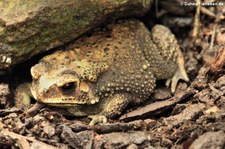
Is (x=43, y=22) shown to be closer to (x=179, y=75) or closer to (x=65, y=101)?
(x=65, y=101)

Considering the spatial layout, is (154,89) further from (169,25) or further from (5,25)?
(5,25)

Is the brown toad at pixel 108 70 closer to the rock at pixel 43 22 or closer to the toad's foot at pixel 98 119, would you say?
the toad's foot at pixel 98 119

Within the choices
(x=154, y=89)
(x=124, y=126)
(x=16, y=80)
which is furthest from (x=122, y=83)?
(x=16, y=80)

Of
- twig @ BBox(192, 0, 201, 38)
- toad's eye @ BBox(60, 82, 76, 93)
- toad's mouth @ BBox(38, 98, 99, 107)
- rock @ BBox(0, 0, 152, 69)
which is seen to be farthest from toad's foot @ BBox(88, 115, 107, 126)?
twig @ BBox(192, 0, 201, 38)

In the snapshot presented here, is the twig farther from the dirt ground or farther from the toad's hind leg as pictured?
the toad's hind leg

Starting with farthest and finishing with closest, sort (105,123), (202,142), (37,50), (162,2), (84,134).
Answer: (162,2) < (37,50) < (105,123) < (84,134) < (202,142)

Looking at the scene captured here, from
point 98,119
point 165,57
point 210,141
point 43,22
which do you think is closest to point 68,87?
point 98,119
